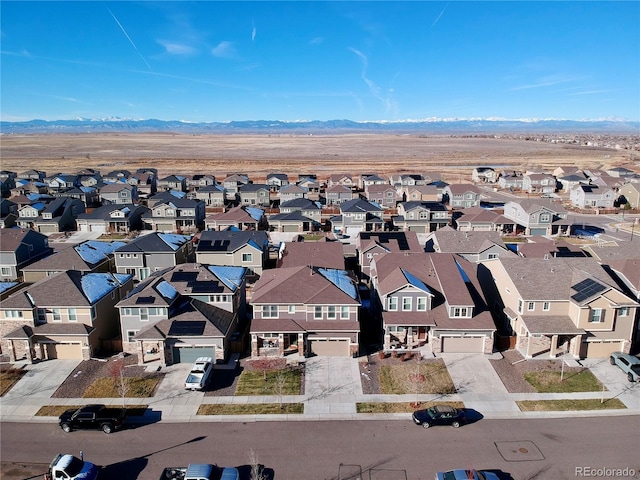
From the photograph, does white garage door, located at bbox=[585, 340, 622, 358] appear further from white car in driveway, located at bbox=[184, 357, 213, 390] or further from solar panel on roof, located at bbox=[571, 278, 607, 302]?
white car in driveway, located at bbox=[184, 357, 213, 390]

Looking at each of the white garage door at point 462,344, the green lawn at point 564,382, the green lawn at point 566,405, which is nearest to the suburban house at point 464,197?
the white garage door at point 462,344

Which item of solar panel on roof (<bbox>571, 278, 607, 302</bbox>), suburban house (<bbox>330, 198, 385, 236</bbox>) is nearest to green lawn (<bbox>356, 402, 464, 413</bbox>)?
solar panel on roof (<bbox>571, 278, 607, 302</bbox>)

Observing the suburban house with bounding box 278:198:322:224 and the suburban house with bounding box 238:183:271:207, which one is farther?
the suburban house with bounding box 238:183:271:207

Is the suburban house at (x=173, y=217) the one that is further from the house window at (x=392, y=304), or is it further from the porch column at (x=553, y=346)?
the porch column at (x=553, y=346)

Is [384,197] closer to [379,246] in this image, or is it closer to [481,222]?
[481,222]

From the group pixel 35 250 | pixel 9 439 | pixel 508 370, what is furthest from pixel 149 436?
pixel 35 250

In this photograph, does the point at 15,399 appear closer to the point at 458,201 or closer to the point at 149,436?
the point at 149,436

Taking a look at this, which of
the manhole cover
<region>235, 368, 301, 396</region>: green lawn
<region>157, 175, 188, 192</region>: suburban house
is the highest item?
<region>157, 175, 188, 192</region>: suburban house
